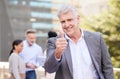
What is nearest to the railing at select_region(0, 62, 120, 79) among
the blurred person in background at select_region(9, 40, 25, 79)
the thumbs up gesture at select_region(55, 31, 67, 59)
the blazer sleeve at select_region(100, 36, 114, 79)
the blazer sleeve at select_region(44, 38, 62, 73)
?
the blurred person in background at select_region(9, 40, 25, 79)

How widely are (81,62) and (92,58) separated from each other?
0.09 m

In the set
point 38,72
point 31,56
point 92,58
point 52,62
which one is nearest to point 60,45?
point 52,62

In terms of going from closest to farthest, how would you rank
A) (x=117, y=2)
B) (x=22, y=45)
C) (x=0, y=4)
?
(x=22, y=45) < (x=0, y=4) < (x=117, y=2)

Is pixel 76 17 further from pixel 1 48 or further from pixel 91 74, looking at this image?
pixel 1 48

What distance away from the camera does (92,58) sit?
2885 millimetres

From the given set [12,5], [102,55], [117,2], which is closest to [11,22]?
[12,5]

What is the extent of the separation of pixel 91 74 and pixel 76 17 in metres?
0.44

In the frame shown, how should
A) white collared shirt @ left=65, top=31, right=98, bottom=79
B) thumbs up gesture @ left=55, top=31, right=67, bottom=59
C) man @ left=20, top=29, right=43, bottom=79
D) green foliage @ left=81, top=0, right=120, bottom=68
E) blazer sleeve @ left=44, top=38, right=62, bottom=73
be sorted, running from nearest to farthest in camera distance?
thumbs up gesture @ left=55, top=31, right=67, bottom=59, blazer sleeve @ left=44, top=38, right=62, bottom=73, white collared shirt @ left=65, top=31, right=98, bottom=79, man @ left=20, top=29, right=43, bottom=79, green foliage @ left=81, top=0, right=120, bottom=68

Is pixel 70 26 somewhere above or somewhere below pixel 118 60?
above

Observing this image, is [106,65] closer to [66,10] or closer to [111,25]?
[66,10]

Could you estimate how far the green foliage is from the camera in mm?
16672

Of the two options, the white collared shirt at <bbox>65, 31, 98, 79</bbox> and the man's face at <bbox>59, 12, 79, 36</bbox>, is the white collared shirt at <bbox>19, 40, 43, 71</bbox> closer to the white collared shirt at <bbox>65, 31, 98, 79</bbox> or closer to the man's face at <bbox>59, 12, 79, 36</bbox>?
the white collared shirt at <bbox>65, 31, 98, 79</bbox>

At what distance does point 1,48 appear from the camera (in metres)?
12.7

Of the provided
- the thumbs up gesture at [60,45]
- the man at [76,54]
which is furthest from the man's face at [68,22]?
the thumbs up gesture at [60,45]
